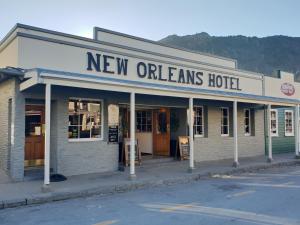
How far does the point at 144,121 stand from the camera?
54.1 ft

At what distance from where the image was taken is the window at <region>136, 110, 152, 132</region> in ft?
53.7

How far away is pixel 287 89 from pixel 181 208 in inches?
648

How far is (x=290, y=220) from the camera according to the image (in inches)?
248

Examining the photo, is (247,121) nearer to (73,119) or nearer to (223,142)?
(223,142)

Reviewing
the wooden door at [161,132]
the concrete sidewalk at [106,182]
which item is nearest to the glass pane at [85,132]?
the concrete sidewalk at [106,182]

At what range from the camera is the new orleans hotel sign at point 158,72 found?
12.1m

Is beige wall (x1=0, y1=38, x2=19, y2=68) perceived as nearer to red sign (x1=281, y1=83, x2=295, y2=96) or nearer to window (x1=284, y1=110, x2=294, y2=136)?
red sign (x1=281, y1=83, x2=295, y2=96)

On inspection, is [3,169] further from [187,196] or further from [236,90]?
[236,90]

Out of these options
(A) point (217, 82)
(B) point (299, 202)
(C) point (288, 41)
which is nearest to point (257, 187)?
(B) point (299, 202)

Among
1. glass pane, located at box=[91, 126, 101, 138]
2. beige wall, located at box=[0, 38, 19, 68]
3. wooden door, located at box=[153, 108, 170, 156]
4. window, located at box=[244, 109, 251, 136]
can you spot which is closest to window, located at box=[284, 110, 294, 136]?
window, located at box=[244, 109, 251, 136]

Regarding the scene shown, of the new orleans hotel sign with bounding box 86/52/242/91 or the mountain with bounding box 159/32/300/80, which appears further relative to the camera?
the mountain with bounding box 159/32/300/80

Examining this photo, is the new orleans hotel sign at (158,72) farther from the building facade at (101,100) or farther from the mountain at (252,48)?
the mountain at (252,48)

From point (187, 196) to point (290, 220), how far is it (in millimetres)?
2971

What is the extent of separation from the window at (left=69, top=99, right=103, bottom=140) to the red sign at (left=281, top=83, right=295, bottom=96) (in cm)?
1335
